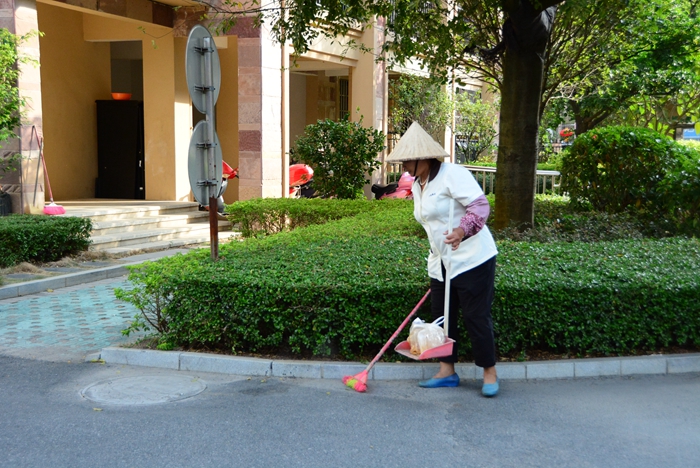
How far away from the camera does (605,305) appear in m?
5.89

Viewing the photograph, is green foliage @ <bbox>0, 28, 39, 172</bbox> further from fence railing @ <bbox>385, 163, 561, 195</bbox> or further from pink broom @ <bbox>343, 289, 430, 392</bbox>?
fence railing @ <bbox>385, 163, 561, 195</bbox>

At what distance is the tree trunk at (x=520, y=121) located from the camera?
9.25 m

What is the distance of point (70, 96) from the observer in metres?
16.8

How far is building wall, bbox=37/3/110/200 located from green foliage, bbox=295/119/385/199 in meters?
5.52

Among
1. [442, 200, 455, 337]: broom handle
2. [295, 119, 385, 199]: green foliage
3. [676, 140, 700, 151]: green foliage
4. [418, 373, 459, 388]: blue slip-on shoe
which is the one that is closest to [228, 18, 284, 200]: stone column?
[295, 119, 385, 199]: green foliage

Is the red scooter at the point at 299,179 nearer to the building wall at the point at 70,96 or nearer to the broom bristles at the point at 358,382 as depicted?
the building wall at the point at 70,96

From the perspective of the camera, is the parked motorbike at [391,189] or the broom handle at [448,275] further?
the parked motorbike at [391,189]

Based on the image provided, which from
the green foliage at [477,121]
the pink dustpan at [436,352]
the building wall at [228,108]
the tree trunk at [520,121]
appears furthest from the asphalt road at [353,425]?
the green foliage at [477,121]

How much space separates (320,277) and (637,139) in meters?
6.72

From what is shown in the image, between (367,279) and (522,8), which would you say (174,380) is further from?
(522,8)

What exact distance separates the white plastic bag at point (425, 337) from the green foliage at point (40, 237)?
22.4 feet

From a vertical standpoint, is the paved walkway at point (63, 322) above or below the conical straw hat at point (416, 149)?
below

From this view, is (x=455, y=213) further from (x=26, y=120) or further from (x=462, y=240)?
(x=26, y=120)

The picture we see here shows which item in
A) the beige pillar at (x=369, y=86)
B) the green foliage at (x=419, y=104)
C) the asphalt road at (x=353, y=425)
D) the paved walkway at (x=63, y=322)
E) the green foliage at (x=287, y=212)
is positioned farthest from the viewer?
the green foliage at (x=419, y=104)
